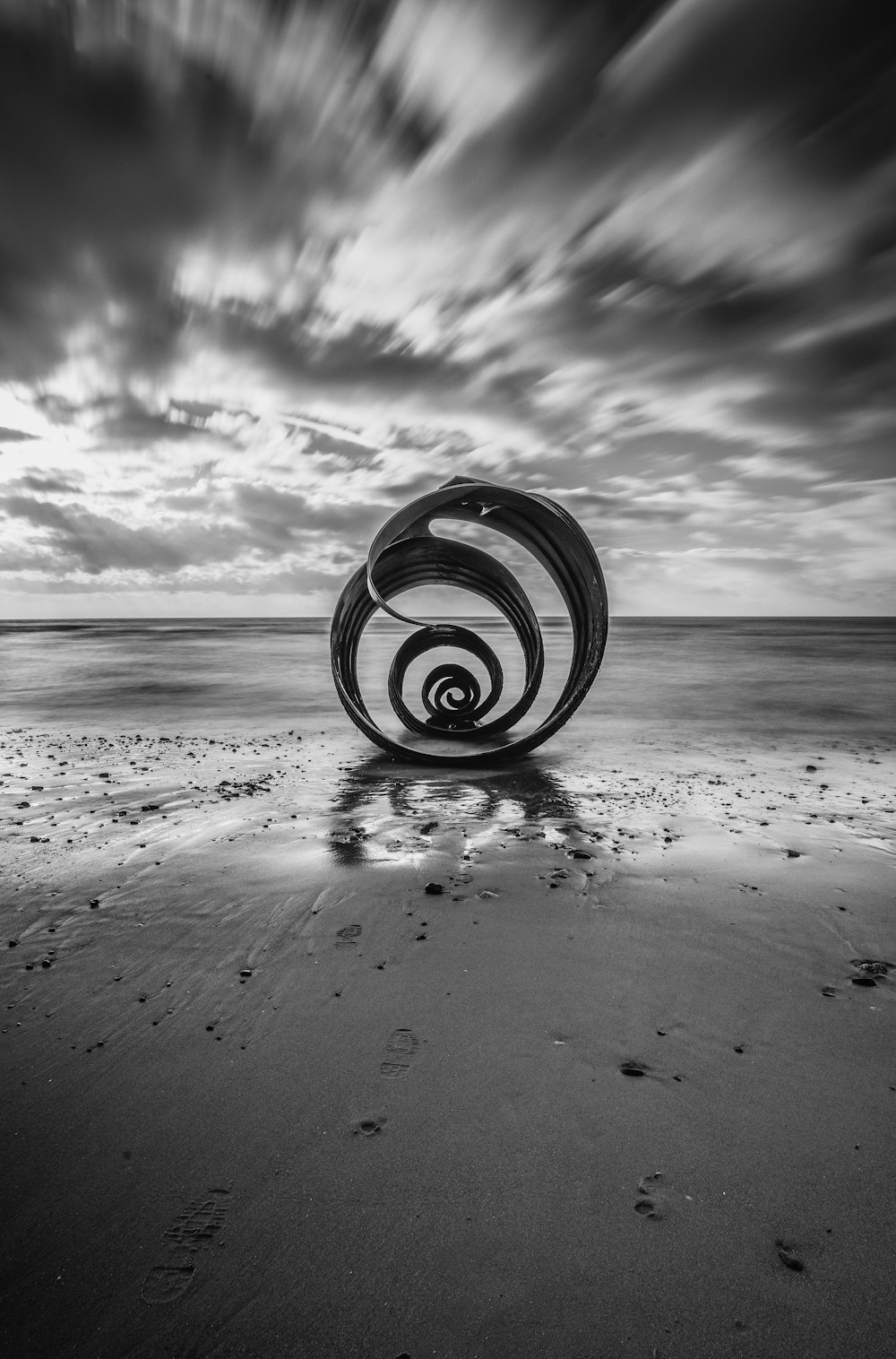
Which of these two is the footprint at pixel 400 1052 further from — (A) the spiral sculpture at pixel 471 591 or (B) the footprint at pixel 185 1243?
(A) the spiral sculpture at pixel 471 591

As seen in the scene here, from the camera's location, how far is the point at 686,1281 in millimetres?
1664

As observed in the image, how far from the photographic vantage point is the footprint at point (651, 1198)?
1831 millimetres

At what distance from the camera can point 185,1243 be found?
1.76 metres

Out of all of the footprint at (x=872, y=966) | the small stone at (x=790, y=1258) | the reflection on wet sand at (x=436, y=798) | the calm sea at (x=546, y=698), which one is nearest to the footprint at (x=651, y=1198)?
the small stone at (x=790, y=1258)

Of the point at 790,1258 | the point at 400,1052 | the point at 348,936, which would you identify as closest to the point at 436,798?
the point at 348,936

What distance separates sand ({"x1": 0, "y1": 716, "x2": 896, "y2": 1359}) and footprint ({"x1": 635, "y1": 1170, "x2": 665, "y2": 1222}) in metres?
0.01

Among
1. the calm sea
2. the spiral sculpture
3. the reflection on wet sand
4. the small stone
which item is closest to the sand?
the small stone

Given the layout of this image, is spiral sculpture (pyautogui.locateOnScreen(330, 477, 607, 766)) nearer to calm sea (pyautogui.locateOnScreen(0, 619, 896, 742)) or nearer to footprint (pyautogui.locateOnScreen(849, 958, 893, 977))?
calm sea (pyautogui.locateOnScreen(0, 619, 896, 742))

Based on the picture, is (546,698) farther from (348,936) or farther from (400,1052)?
(400,1052)

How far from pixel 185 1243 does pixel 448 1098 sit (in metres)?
0.88

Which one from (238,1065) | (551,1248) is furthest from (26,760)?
(551,1248)

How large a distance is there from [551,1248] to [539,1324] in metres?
0.18

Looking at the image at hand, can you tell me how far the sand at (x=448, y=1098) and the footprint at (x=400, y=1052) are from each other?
0.01m

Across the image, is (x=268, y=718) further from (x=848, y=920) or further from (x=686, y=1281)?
(x=686, y=1281)
